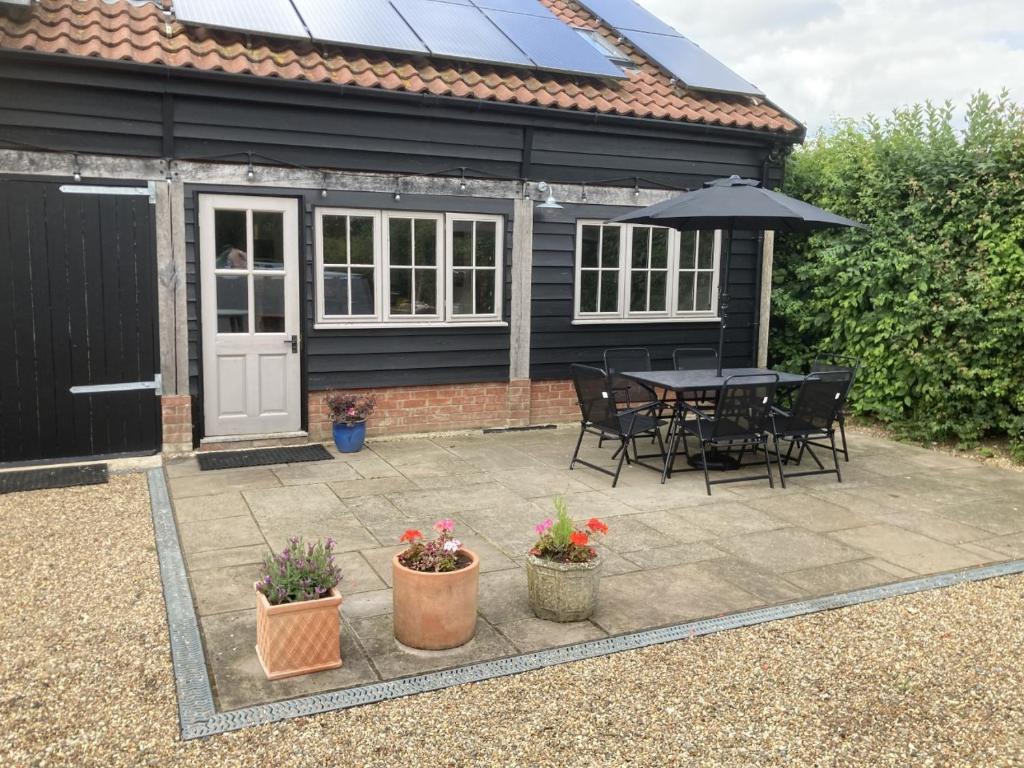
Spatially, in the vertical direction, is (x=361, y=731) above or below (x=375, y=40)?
below

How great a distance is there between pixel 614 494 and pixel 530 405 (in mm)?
2631

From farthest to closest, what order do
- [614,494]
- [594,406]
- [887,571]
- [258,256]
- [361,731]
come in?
[258,256], [594,406], [614,494], [887,571], [361,731]

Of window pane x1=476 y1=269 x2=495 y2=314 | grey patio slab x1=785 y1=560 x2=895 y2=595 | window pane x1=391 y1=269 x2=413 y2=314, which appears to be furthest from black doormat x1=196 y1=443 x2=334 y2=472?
grey patio slab x1=785 y1=560 x2=895 y2=595

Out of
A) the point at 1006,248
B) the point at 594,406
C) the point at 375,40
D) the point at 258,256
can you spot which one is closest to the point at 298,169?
the point at 258,256

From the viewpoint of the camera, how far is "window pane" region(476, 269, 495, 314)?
324 inches

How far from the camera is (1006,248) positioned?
701 centimetres

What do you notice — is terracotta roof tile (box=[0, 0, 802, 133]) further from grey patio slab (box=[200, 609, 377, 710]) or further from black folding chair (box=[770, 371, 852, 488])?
grey patio slab (box=[200, 609, 377, 710])

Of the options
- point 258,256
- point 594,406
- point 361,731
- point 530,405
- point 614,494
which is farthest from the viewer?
point 530,405

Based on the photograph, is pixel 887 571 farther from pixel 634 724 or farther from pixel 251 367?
pixel 251 367

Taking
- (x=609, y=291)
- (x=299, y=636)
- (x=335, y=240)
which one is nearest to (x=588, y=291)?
(x=609, y=291)

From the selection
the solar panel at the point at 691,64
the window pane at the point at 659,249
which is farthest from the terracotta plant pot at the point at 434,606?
the solar panel at the point at 691,64

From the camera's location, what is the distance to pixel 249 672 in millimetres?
3363

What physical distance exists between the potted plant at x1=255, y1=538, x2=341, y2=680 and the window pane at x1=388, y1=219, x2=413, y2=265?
4770 millimetres

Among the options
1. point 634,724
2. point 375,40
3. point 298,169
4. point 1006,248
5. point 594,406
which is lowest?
point 634,724
